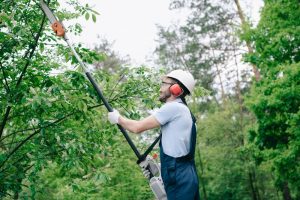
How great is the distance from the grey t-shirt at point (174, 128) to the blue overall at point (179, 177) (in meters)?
0.07

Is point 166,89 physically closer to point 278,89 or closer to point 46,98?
point 46,98

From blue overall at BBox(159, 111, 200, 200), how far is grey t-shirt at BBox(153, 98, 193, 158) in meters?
0.07

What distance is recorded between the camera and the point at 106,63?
3238 centimetres

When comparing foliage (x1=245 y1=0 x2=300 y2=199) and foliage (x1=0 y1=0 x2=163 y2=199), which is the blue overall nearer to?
foliage (x1=0 y1=0 x2=163 y2=199)

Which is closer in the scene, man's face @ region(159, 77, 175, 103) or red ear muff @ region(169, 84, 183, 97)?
red ear muff @ region(169, 84, 183, 97)

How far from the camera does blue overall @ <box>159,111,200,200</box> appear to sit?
14.2 ft

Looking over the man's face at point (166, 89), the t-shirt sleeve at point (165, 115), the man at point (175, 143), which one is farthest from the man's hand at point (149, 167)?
the man's face at point (166, 89)

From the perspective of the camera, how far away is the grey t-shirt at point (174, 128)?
172 inches

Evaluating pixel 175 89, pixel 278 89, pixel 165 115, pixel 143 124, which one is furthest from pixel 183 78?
pixel 278 89

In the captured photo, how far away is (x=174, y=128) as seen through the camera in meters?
4.43

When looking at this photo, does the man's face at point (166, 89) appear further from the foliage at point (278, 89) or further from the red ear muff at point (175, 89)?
the foliage at point (278, 89)

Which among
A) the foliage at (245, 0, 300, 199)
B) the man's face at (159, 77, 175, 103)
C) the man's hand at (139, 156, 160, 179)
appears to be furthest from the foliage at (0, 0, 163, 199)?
the foliage at (245, 0, 300, 199)

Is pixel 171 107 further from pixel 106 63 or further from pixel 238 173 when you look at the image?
pixel 106 63

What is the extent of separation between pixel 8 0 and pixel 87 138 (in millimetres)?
2398
